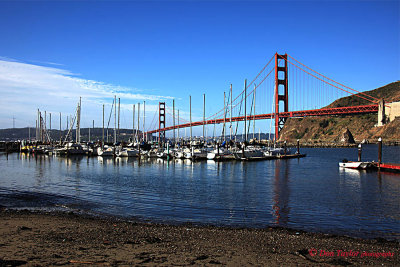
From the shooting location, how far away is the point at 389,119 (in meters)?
101

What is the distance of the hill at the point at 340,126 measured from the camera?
401 ft

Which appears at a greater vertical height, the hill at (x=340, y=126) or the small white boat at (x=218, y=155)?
the hill at (x=340, y=126)

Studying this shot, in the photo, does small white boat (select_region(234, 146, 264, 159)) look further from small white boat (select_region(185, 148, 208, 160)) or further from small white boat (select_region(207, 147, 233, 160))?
small white boat (select_region(185, 148, 208, 160))

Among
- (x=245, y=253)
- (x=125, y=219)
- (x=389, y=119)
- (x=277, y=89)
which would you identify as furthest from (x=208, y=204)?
(x=389, y=119)

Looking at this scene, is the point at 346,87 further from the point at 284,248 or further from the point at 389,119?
the point at 284,248

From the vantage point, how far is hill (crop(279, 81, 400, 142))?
12231cm

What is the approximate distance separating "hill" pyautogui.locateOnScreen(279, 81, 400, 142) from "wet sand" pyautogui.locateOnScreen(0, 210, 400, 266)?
109066mm

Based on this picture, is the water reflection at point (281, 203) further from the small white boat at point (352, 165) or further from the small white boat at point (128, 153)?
the small white boat at point (128, 153)

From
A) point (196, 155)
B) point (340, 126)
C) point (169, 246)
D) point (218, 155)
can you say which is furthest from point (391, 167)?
point (340, 126)

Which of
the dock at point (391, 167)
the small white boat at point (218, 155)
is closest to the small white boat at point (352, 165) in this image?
the dock at point (391, 167)

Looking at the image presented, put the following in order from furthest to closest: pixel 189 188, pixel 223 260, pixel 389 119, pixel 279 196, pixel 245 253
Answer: pixel 389 119 → pixel 189 188 → pixel 279 196 → pixel 245 253 → pixel 223 260

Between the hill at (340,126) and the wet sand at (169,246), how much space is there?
10907 cm

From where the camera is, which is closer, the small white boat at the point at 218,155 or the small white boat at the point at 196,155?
the small white boat at the point at 218,155

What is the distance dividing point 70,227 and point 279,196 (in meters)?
11.5
